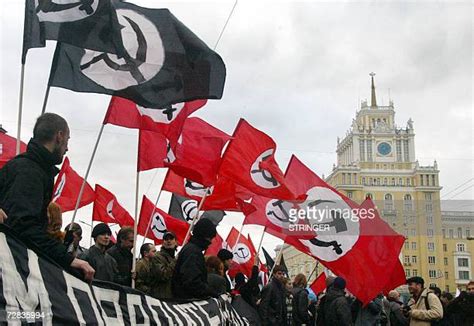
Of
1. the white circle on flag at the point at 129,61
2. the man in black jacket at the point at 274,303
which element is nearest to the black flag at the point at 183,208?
the man in black jacket at the point at 274,303

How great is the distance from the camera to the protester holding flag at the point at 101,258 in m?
6.13

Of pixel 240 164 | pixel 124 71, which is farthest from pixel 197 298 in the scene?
pixel 240 164

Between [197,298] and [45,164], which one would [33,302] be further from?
[197,298]

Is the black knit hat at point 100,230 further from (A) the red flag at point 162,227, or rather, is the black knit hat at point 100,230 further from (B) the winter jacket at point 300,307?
(A) the red flag at point 162,227

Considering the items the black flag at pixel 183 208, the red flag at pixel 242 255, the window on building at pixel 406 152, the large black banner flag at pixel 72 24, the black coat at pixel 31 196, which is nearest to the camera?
the black coat at pixel 31 196

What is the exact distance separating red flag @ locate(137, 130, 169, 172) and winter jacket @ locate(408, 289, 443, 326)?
3710mm

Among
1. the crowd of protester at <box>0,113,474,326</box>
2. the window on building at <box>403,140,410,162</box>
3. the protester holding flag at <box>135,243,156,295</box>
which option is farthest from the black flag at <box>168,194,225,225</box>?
the window on building at <box>403,140,410,162</box>

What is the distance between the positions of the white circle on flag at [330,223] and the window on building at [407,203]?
98371 millimetres

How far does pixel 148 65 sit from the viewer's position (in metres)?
5.91

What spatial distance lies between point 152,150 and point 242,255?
32.4 feet

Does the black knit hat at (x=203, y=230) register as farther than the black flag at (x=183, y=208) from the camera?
No

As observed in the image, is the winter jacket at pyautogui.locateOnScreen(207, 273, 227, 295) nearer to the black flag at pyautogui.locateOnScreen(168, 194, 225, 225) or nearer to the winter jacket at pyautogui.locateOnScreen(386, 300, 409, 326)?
the winter jacket at pyautogui.locateOnScreen(386, 300, 409, 326)

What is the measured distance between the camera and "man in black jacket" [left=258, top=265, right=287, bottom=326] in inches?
362

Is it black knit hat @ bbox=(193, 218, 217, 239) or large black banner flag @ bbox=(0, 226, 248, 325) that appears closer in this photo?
large black banner flag @ bbox=(0, 226, 248, 325)
